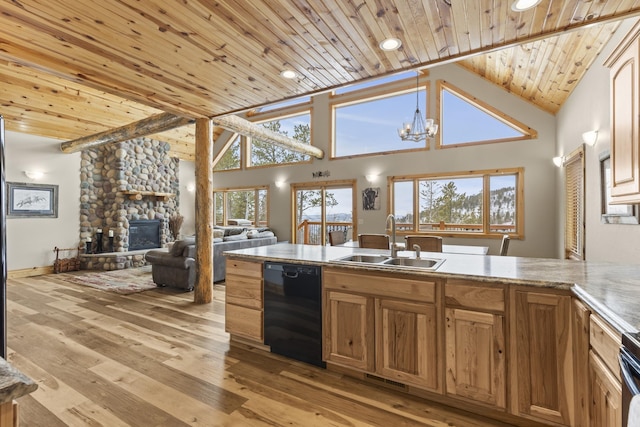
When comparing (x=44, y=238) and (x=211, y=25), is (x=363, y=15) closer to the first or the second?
(x=211, y=25)

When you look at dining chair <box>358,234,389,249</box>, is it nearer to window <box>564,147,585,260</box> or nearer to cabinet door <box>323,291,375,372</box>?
cabinet door <box>323,291,375,372</box>

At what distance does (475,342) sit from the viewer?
1867 mm

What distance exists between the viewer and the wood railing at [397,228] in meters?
6.07

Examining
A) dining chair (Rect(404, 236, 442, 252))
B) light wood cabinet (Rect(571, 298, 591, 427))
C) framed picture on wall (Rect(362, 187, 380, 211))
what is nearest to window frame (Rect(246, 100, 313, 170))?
framed picture on wall (Rect(362, 187, 380, 211))

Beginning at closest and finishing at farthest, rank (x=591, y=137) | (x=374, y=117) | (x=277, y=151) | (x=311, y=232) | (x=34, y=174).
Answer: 1. (x=591, y=137)
2. (x=34, y=174)
3. (x=374, y=117)
4. (x=311, y=232)
5. (x=277, y=151)

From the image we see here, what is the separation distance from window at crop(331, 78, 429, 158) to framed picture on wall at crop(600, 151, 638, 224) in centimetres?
389

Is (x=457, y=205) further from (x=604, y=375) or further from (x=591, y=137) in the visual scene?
(x=604, y=375)

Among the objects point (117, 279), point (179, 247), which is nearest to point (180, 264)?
point (179, 247)

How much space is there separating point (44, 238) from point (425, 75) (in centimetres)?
885

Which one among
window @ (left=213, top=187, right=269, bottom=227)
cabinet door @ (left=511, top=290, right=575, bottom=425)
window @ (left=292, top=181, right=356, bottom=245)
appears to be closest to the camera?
cabinet door @ (left=511, top=290, right=575, bottom=425)

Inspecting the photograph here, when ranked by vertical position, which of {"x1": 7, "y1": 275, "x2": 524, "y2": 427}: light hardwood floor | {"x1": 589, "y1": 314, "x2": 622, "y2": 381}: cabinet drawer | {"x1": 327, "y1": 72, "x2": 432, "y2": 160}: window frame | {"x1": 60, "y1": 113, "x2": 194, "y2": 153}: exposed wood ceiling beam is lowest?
{"x1": 7, "y1": 275, "x2": 524, "y2": 427}: light hardwood floor

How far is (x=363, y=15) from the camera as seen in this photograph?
204 cm

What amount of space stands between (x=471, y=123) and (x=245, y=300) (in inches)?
229

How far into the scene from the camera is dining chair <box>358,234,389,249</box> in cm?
400
